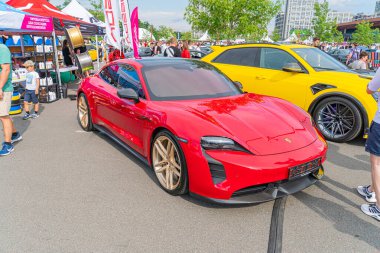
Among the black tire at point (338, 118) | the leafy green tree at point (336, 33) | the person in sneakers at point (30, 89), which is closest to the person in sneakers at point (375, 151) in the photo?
the black tire at point (338, 118)

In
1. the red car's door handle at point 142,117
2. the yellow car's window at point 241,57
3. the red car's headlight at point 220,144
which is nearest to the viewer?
the red car's headlight at point 220,144

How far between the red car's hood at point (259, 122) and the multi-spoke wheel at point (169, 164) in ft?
1.30

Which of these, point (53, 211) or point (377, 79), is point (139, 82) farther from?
point (377, 79)

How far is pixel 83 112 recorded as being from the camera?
19.0ft

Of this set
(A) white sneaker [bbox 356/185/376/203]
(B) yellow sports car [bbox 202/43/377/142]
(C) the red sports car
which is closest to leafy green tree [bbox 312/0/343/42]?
(B) yellow sports car [bbox 202/43/377/142]

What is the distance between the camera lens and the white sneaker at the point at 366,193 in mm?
3176

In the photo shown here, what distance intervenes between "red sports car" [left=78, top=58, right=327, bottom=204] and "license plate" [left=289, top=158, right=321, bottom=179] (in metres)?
0.01

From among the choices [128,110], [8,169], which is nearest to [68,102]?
[8,169]

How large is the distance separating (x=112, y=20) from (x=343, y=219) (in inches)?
346

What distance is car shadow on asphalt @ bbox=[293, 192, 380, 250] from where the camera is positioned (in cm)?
260

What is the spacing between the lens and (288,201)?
3156 mm

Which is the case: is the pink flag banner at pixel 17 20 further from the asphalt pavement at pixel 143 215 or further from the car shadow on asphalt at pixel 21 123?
the asphalt pavement at pixel 143 215

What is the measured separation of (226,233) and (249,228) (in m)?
0.23

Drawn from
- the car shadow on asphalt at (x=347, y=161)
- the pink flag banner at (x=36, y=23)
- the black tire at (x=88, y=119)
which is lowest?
the car shadow on asphalt at (x=347, y=161)
